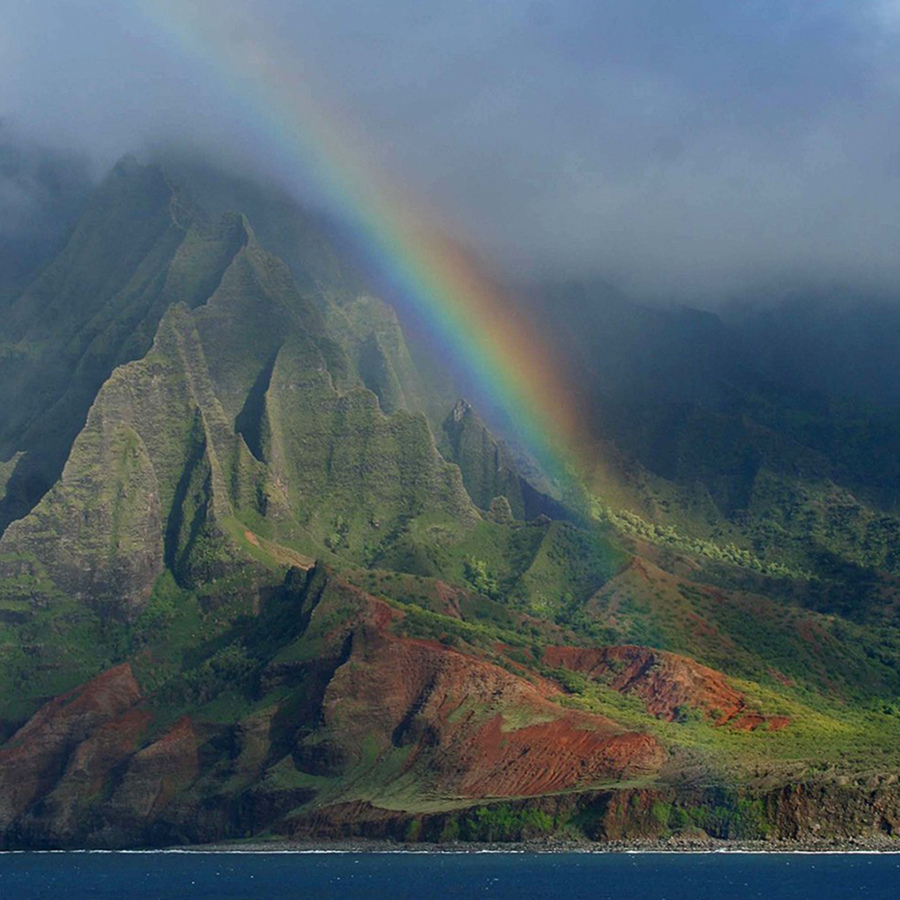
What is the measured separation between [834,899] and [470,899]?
3745 centimetres

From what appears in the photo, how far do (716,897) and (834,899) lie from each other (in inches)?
494

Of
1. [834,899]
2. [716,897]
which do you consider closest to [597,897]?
[716,897]

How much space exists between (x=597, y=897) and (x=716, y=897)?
41.0 ft

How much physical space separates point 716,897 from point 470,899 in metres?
25.5

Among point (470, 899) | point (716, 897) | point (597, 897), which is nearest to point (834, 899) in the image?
point (716, 897)

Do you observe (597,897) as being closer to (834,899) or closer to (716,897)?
(716,897)

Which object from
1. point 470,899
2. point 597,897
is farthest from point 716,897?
point 470,899

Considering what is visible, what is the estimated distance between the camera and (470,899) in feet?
653

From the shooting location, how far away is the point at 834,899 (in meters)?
190

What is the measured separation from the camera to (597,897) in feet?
655

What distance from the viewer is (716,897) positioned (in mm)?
196125

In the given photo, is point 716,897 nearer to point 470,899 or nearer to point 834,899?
point 834,899
